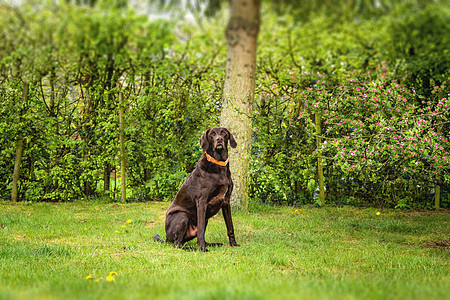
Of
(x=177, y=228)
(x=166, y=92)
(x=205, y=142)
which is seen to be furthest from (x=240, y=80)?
(x=177, y=228)

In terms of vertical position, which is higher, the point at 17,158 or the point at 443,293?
the point at 17,158

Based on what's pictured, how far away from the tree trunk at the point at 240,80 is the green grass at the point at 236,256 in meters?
0.79

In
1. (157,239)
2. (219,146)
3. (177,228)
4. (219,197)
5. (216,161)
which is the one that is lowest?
(157,239)

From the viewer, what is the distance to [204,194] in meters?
4.95

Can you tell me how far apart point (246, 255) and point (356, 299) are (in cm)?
251

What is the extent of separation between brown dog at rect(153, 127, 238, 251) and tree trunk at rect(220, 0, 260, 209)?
2110 millimetres

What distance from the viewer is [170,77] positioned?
9.00 metres

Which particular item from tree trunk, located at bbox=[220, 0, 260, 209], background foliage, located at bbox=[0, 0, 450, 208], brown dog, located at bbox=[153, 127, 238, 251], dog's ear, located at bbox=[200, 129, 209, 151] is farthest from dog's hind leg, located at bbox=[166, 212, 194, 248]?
background foliage, located at bbox=[0, 0, 450, 208]

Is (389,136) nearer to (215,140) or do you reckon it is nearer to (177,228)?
(215,140)

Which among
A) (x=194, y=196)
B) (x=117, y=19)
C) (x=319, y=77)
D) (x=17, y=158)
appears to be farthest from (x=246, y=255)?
(x=17, y=158)

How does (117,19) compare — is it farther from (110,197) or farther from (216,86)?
(110,197)

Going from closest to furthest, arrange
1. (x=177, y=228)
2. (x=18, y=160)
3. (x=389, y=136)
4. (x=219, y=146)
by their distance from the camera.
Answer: (x=219, y=146), (x=177, y=228), (x=389, y=136), (x=18, y=160)

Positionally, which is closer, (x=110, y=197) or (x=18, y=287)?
(x=18, y=287)

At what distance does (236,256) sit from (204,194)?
2.88ft
